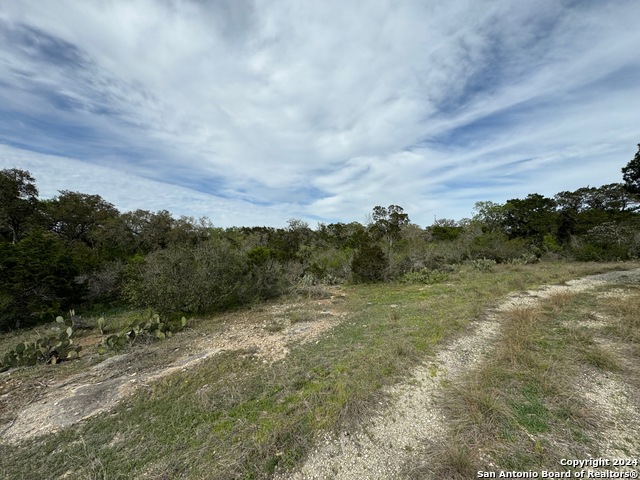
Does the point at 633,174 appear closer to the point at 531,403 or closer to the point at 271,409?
the point at 531,403

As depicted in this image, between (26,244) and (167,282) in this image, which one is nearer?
(167,282)

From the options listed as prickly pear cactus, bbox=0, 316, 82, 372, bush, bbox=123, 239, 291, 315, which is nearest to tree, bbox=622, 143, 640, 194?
bush, bbox=123, 239, 291, 315

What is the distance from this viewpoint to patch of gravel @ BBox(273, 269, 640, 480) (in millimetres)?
2379

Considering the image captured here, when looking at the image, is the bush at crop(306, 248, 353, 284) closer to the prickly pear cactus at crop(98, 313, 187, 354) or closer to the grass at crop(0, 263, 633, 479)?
the prickly pear cactus at crop(98, 313, 187, 354)

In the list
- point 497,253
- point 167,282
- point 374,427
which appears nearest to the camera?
point 374,427

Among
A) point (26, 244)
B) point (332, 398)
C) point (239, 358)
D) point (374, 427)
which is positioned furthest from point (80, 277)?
point (374, 427)

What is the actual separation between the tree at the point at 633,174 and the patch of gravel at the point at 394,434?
11.8 m

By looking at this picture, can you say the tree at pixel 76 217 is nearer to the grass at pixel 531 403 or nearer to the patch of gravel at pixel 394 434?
the patch of gravel at pixel 394 434

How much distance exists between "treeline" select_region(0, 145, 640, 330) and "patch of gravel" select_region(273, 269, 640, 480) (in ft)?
20.9

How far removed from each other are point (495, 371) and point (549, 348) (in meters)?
1.69

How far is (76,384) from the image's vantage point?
4227 millimetres

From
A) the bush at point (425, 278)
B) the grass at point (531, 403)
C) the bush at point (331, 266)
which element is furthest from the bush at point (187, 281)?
the bush at point (425, 278)

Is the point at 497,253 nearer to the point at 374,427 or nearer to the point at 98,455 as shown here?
the point at 374,427

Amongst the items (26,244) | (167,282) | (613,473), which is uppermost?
(26,244)
